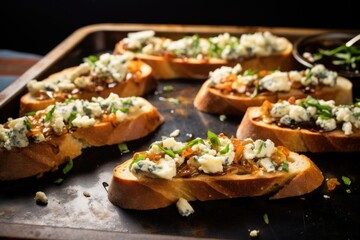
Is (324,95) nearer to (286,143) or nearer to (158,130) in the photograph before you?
(286,143)

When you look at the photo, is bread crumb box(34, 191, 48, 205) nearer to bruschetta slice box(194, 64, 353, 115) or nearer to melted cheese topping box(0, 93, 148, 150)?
melted cheese topping box(0, 93, 148, 150)

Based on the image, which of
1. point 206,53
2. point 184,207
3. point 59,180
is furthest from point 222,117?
point 59,180

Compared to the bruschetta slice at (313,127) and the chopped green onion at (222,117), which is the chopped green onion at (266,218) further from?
the chopped green onion at (222,117)

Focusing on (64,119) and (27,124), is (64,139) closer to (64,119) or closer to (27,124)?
(64,119)

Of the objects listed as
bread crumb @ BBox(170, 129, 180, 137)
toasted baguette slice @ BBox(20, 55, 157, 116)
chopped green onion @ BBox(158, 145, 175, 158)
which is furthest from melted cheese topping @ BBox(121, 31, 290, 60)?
chopped green onion @ BBox(158, 145, 175, 158)

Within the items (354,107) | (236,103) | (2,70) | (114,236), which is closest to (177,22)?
(2,70)

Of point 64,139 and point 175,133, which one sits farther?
point 175,133
